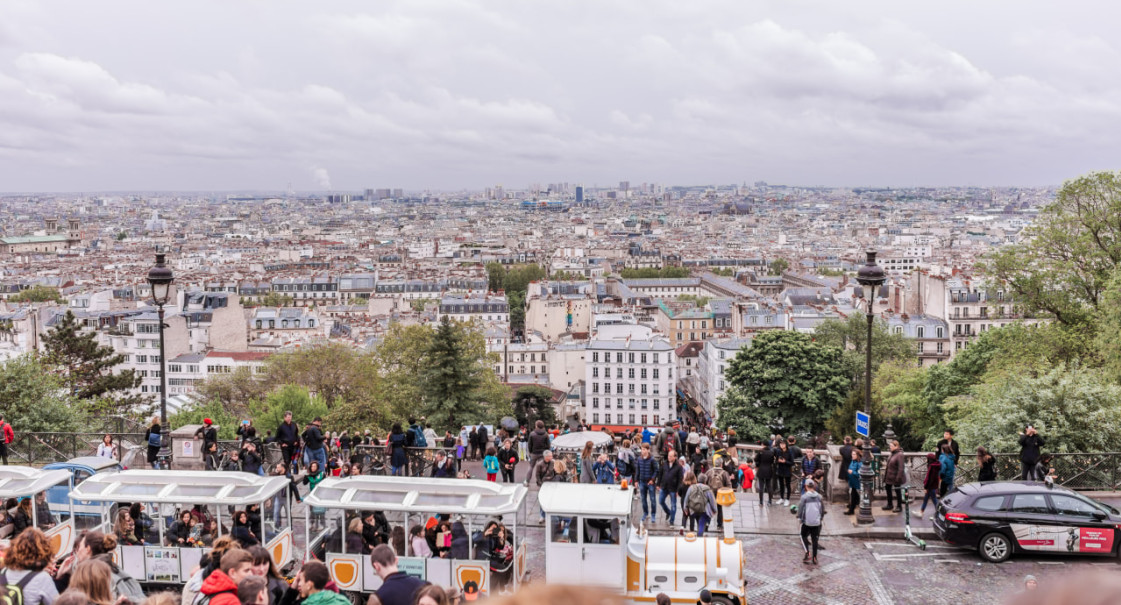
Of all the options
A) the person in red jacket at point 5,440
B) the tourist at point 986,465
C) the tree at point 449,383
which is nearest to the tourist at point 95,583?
the person in red jacket at point 5,440

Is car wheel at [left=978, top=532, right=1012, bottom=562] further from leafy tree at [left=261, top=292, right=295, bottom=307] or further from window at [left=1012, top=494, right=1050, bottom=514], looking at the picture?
leafy tree at [left=261, top=292, right=295, bottom=307]

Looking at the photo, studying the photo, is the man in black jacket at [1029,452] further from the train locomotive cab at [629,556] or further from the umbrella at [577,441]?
the umbrella at [577,441]

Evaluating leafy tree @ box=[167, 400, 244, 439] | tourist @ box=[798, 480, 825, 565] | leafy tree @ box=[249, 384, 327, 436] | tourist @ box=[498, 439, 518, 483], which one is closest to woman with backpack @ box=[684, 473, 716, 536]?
tourist @ box=[798, 480, 825, 565]

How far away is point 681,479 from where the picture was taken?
16.0 m

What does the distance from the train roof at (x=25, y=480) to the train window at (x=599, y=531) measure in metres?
7.74

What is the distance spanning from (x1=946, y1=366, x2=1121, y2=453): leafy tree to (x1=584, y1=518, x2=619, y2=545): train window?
9831 mm

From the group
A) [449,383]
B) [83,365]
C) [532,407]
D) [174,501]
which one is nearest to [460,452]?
[174,501]

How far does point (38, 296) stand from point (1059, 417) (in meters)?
146

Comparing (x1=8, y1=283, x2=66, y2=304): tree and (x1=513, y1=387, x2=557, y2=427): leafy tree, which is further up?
(x1=8, y1=283, x2=66, y2=304): tree

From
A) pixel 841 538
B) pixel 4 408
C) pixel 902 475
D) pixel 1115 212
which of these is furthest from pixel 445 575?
pixel 1115 212

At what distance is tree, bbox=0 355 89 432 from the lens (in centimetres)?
2508

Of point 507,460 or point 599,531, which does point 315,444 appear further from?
point 599,531

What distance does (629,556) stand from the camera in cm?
1227

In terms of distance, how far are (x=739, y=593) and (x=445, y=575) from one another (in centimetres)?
376
